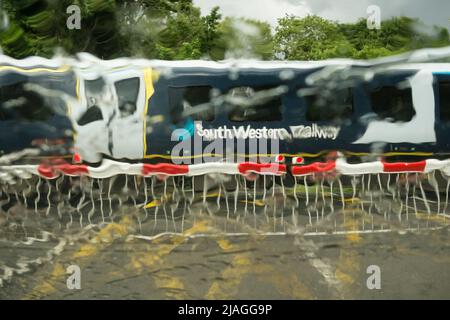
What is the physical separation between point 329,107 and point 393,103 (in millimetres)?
1257

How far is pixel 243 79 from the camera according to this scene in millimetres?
9258

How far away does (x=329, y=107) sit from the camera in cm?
940

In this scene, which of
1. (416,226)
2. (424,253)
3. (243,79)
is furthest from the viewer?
(243,79)

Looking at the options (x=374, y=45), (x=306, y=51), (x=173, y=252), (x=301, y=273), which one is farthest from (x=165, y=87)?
(x=306, y=51)

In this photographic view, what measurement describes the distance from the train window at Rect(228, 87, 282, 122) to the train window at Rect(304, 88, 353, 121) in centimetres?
59

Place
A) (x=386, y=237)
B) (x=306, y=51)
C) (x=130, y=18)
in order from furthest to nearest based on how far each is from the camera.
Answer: (x=306, y=51), (x=130, y=18), (x=386, y=237)

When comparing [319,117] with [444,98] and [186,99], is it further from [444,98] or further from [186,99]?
[186,99]

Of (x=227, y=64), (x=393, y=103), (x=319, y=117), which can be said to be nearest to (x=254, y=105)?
(x=227, y=64)

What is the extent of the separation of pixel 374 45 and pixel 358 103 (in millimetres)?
11466

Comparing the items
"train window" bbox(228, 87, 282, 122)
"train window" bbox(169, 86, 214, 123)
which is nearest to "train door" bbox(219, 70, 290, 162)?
"train window" bbox(228, 87, 282, 122)

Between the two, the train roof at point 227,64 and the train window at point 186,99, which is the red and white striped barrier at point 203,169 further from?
the train roof at point 227,64

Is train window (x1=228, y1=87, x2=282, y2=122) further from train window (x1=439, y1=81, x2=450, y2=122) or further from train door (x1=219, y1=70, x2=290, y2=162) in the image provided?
train window (x1=439, y1=81, x2=450, y2=122)

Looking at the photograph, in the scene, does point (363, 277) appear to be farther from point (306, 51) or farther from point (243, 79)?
point (306, 51)

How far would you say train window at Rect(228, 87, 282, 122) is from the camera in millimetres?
9289
